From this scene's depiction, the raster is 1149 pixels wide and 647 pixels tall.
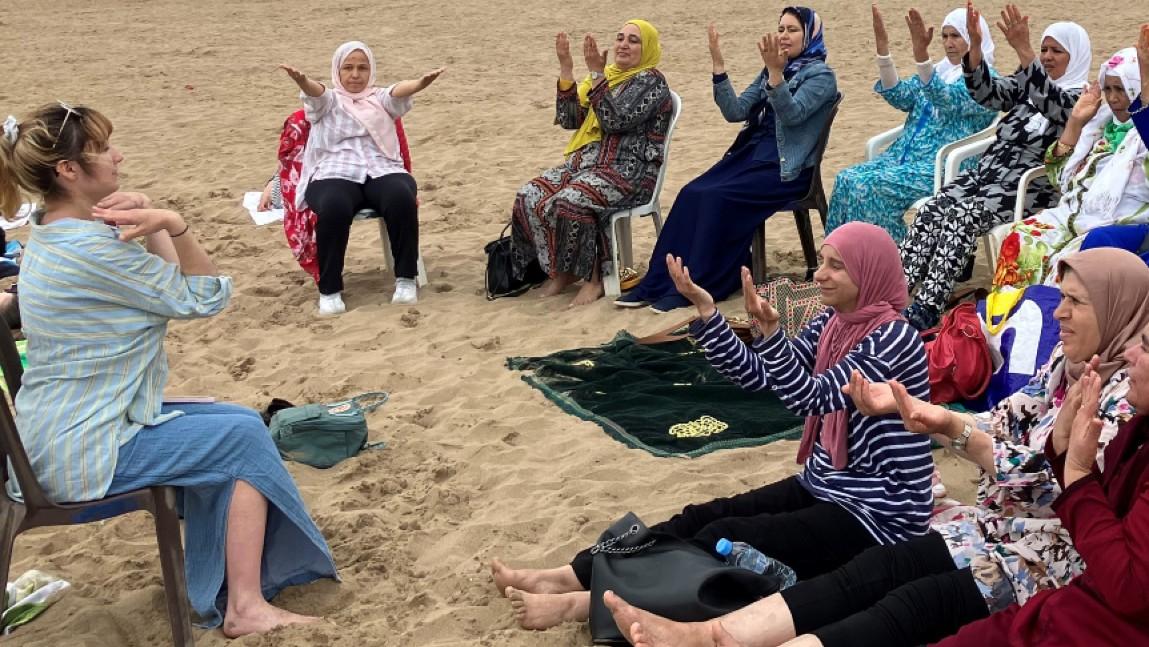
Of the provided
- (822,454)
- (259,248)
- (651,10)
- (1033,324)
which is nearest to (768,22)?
(651,10)

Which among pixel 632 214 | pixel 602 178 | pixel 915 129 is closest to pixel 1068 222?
pixel 915 129

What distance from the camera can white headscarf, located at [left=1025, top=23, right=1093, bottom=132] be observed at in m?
6.17

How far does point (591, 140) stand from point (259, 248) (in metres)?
2.54

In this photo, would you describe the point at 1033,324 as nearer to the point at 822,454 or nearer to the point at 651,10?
the point at 822,454

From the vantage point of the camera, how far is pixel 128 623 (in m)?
4.09

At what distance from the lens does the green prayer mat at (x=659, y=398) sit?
5223 mm

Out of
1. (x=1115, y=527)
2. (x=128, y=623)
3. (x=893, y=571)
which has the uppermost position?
(x=1115, y=527)

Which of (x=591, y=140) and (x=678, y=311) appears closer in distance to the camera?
(x=678, y=311)

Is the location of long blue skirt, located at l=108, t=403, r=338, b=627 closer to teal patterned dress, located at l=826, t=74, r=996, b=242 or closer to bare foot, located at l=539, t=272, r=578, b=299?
bare foot, located at l=539, t=272, r=578, b=299

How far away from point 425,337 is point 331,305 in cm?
81

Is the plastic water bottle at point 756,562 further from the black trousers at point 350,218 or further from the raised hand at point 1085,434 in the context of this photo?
the black trousers at point 350,218

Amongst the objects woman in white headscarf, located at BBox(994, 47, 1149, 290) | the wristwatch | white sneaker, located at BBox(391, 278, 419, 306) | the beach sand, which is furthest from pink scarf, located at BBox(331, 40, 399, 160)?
the wristwatch

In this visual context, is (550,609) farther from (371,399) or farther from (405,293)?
(405,293)

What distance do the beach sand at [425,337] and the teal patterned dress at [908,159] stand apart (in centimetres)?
63
